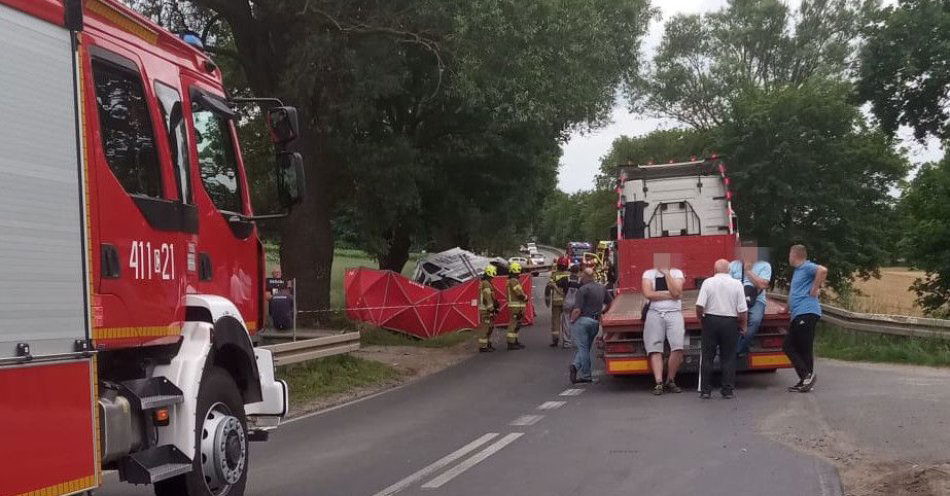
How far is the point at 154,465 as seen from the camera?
528 centimetres

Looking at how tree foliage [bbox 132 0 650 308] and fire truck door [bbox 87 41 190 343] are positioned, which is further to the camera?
tree foliage [bbox 132 0 650 308]

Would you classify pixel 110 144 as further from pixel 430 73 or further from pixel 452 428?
pixel 430 73

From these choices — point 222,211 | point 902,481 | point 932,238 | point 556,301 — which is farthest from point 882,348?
point 222,211

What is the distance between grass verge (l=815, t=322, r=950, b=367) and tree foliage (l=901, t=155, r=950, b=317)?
7.07 metres

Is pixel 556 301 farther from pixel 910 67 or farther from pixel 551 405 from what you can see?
pixel 910 67

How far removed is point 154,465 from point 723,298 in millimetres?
7788

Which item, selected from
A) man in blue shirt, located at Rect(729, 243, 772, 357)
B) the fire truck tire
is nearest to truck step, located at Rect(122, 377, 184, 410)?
the fire truck tire

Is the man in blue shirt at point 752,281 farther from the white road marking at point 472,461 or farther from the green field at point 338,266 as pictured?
the green field at point 338,266

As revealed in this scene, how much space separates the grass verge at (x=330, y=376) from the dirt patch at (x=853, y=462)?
20.9ft

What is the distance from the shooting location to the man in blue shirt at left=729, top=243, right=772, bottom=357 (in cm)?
1205

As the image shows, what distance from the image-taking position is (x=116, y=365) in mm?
5348

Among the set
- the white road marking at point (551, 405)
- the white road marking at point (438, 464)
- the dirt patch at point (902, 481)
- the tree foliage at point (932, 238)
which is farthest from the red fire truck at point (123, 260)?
the tree foliage at point (932, 238)

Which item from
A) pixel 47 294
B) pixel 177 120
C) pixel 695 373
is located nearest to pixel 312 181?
pixel 695 373

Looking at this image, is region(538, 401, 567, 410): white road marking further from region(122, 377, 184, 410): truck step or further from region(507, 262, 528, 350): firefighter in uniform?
region(507, 262, 528, 350): firefighter in uniform
